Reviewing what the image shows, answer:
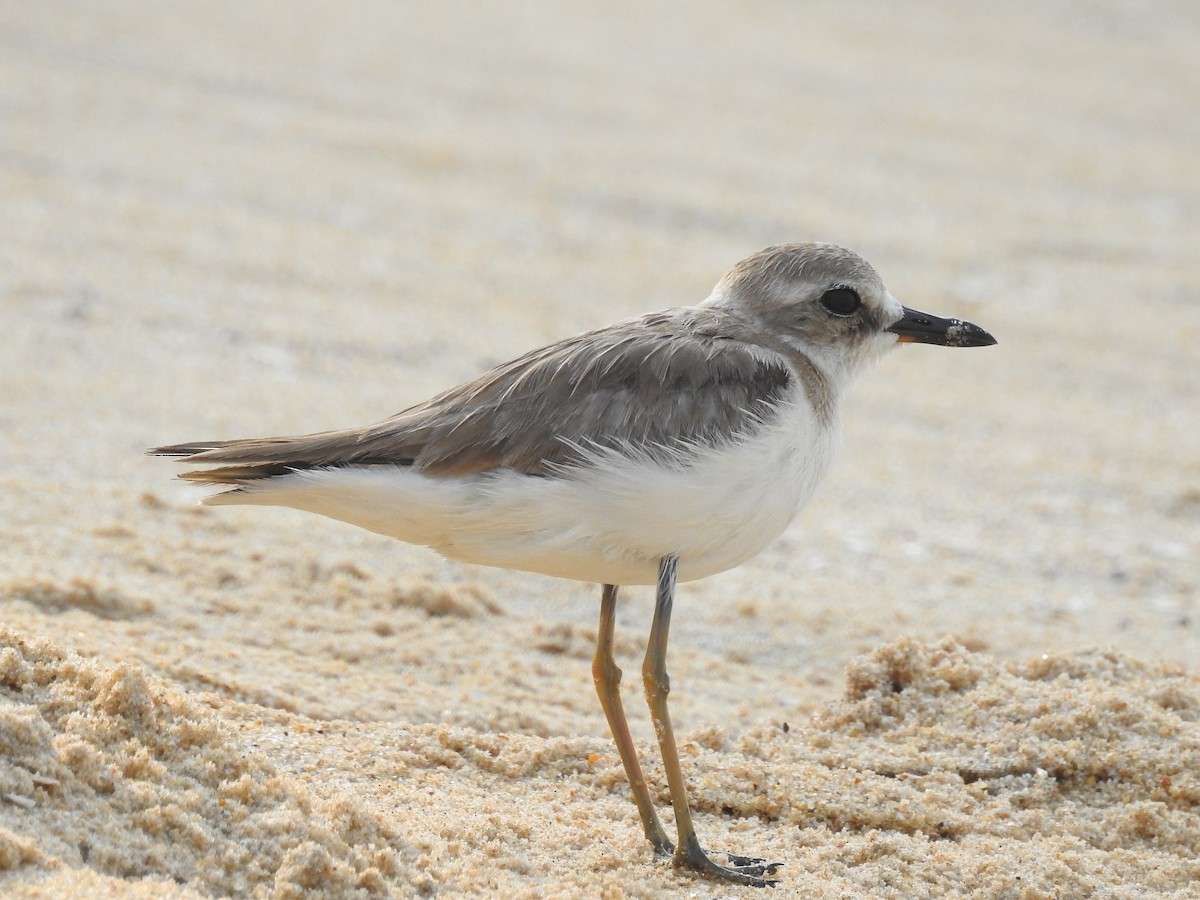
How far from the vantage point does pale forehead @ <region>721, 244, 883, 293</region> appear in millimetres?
3826

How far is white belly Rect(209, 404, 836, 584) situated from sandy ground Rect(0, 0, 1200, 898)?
1.92ft

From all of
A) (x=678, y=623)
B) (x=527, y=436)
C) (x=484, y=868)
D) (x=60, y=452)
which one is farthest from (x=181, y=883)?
(x=60, y=452)

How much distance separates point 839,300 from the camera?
12.6 feet

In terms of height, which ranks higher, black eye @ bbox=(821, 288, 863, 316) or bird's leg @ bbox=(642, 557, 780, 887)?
black eye @ bbox=(821, 288, 863, 316)

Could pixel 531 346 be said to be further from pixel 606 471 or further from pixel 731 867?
pixel 731 867

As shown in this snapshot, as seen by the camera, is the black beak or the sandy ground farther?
the black beak

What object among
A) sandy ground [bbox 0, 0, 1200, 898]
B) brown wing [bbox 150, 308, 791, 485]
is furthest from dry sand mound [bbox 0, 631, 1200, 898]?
brown wing [bbox 150, 308, 791, 485]

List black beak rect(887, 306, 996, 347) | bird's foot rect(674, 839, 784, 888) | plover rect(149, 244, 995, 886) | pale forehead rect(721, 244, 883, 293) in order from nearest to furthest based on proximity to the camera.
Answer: bird's foot rect(674, 839, 784, 888) → plover rect(149, 244, 995, 886) → pale forehead rect(721, 244, 883, 293) → black beak rect(887, 306, 996, 347)

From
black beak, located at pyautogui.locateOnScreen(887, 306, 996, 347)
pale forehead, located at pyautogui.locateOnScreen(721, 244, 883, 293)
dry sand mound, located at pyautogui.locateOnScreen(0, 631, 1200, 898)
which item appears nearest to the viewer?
dry sand mound, located at pyautogui.locateOnScreen(0, 631, 1200, 898)

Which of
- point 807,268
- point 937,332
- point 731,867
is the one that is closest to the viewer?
point 731,867

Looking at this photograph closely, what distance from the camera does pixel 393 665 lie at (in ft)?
14.7

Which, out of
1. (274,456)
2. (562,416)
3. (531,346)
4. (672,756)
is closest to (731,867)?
(672,756)

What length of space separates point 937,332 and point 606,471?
126 cm

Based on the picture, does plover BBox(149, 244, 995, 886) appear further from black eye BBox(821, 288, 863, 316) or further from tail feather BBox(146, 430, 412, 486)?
black eye BBox(821, 288, 863, 316)
